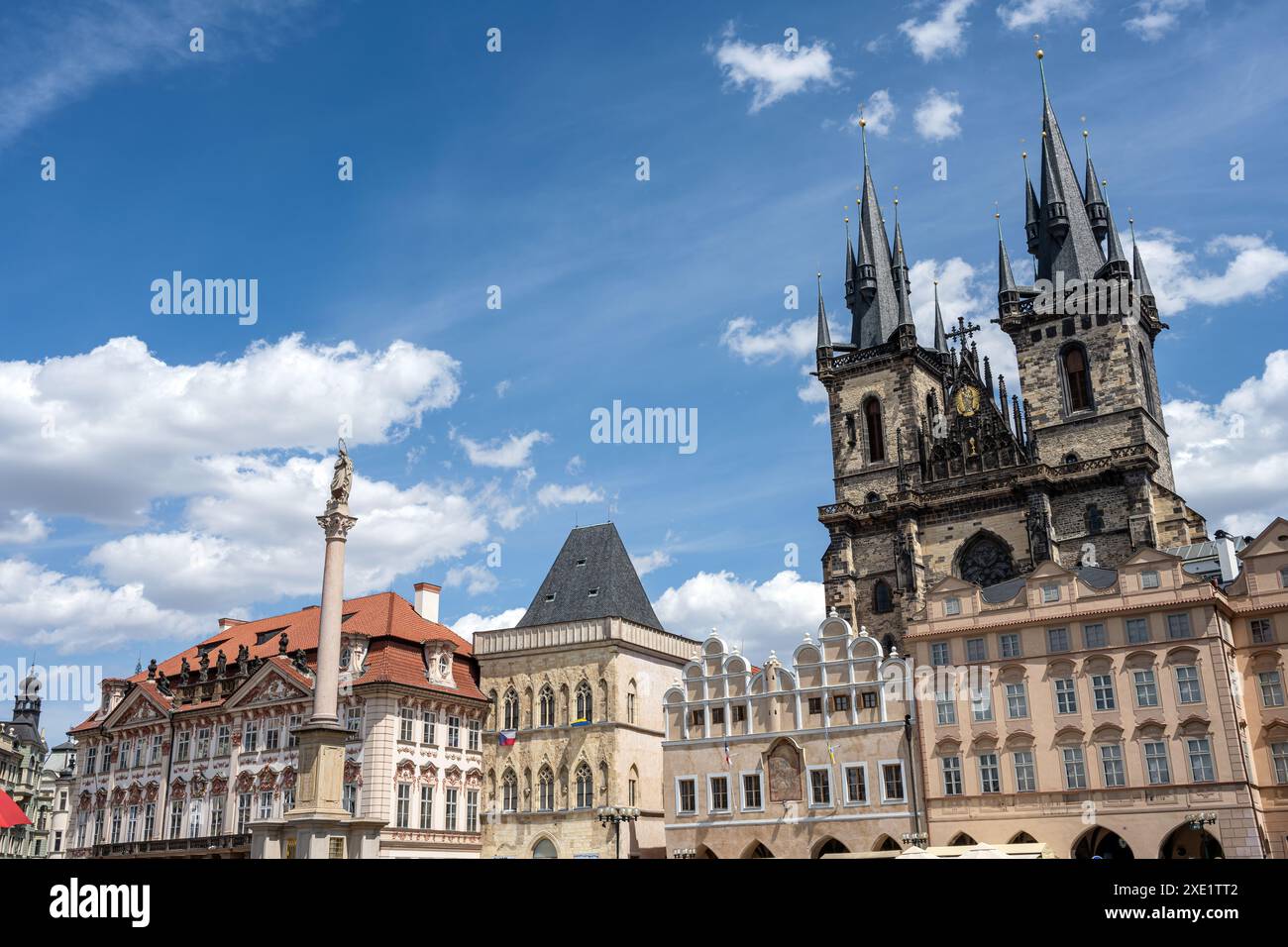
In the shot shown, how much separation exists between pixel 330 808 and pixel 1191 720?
30.3m

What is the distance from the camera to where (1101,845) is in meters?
44.5

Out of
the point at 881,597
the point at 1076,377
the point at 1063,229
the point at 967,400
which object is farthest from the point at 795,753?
the point at 1063,229

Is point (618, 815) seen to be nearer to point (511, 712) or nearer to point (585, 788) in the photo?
point (585, 788)

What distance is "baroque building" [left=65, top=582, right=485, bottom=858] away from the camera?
52.3 meters

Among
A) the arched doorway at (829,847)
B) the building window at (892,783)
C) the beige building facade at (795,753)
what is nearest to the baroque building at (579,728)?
the beige building facade at (795,753)

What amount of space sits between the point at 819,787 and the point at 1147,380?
110 ft

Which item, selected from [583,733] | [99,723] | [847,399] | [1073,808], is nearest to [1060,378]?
[847,399]

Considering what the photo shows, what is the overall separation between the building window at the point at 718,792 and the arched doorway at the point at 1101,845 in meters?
14.1

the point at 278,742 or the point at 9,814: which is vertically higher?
the point at 278,742

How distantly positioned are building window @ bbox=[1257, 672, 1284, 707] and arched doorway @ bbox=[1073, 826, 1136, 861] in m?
7.51

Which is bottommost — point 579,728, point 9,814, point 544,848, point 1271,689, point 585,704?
point 544,848

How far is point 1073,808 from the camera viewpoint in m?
42.0

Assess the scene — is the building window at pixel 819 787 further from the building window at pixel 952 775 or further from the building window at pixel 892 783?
the building window at pixel 952 775
